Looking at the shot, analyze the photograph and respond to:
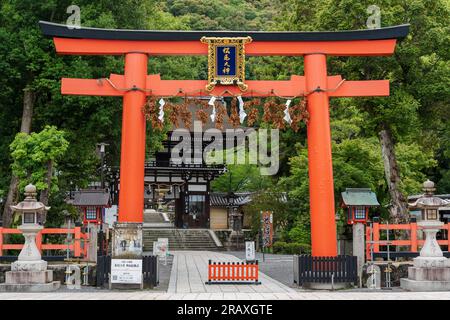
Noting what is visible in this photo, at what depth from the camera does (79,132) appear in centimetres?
2261

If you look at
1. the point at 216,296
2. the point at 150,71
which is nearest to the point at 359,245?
the point at 216,296

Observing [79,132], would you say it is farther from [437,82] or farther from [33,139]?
[437,82]

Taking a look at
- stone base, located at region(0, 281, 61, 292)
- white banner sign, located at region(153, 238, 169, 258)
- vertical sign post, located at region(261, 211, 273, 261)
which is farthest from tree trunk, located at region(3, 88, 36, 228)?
vertical sign post, located at region(261, 211, 273, 261)

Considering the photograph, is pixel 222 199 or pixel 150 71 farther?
pixel 222 199

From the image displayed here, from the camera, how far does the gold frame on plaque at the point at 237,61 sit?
1570 cm

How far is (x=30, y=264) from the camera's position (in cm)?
1419

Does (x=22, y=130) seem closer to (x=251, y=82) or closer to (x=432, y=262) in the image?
(x=251, y=82)

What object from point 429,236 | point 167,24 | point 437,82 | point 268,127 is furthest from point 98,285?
point 167,24

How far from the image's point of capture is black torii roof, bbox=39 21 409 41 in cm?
1560

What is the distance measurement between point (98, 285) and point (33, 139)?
21.7ft

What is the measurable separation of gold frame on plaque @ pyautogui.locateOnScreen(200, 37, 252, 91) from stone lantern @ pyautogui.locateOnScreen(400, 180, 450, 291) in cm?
639

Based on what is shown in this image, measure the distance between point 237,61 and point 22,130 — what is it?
1012 cm

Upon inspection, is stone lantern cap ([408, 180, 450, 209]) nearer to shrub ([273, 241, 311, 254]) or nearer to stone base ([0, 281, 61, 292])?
stone base ([0, 281, 61, 292])

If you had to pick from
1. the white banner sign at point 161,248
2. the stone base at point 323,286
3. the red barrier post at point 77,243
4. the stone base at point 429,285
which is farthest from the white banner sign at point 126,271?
the white banner sign at point 161,248
